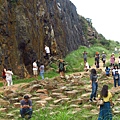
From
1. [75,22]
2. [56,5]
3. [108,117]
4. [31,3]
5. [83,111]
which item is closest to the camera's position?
[108,117]

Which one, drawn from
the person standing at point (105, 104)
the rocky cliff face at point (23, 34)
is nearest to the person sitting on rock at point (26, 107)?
the person standing at point (105, 104)

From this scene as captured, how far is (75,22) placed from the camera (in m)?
61.2

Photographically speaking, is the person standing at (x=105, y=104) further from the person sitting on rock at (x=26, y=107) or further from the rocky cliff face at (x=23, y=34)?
the rocky cliff face at (x=23, y=34)

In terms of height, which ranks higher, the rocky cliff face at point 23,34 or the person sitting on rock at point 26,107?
the rocky cliff face at point 23,34

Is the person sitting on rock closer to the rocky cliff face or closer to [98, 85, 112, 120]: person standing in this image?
[98, 85, 112, 120]: person standing

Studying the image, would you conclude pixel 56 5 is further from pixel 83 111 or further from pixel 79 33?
pixel 83 111

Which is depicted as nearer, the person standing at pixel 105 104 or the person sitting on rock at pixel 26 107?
the person standing at pixel 105 104

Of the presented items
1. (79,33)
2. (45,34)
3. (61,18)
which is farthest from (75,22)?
(45,34)

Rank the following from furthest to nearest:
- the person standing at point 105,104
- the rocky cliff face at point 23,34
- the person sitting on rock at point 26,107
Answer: the rocky cliff face at point 23,34 < the person sitting on rock at point 26,107 < the person standing at point 105,104

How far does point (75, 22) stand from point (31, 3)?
98.2ft

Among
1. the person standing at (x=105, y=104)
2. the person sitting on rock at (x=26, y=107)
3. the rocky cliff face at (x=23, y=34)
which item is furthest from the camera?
the rocky cliff face at (x=23, y=34)

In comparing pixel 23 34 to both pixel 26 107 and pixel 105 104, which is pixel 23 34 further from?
pixel 105 104

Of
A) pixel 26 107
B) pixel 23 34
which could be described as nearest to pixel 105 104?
pixel 26 107

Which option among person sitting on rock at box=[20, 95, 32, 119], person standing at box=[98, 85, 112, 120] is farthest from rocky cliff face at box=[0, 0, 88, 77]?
person standing at box=[98, 85, 112, 120]
